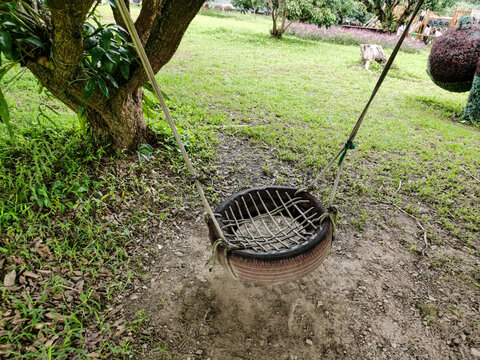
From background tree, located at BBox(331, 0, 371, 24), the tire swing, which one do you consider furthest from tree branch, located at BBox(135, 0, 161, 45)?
background tree, located at BBox(331, 0, 371, 24)

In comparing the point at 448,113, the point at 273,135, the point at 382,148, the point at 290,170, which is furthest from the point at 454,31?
the point at 290,170

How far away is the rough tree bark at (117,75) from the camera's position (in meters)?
1.76

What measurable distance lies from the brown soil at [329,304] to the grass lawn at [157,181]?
109 mm

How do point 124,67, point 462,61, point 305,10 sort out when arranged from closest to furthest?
1. point 124,67
2. point 462,61
3. point 305,10

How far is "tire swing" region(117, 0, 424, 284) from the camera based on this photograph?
1.44 meters

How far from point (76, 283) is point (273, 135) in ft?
8.65

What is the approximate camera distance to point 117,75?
7.11 feet

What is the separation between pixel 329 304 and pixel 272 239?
55 cm

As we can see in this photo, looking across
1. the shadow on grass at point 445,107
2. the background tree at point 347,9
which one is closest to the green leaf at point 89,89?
the shadow on grass at point 445,107

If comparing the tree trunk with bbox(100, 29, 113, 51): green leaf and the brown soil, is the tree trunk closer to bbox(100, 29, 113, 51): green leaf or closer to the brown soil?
bbox(100, 29, 113, 51): green leaf

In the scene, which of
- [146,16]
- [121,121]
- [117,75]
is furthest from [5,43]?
[146,16]

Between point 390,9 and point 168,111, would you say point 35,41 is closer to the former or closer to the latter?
point 168,111

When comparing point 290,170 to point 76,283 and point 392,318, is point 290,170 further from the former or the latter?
point 76,283

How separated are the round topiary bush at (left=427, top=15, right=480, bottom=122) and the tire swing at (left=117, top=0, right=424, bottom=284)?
4306 millimetres
